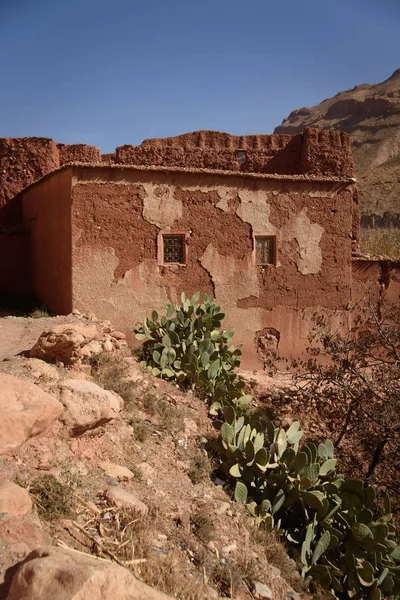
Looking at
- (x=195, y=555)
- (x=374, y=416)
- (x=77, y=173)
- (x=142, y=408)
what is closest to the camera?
(x=195, y=555)

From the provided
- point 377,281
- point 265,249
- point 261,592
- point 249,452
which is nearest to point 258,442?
point 249,452

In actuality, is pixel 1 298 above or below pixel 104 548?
above

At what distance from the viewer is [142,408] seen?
6.78 metres

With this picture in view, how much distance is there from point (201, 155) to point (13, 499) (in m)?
11.0

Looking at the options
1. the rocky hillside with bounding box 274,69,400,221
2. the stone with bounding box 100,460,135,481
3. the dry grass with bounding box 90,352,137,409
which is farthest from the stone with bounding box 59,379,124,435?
the rocky hillside with bounding box 274,69,400,221

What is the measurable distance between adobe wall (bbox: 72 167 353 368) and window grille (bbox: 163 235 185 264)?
0.53ft

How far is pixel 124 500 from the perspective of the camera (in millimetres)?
4406

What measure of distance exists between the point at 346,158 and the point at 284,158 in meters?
1.54

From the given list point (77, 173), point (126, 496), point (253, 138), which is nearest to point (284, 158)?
point (253, 138)

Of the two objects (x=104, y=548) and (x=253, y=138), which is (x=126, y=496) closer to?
(x=104, y=548)

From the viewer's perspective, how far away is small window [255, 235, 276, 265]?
11.1 m

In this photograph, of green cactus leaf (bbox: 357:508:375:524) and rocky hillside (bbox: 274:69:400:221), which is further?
rocky hillside (bbox: 274:69:400:221)

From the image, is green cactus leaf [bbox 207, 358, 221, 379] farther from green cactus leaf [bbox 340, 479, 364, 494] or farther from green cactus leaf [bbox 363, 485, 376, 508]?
green cactus leaf [bbox 363, 485, 376, 508]

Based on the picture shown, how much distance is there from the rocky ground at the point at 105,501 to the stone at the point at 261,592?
1 centimetres
